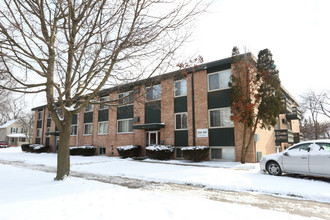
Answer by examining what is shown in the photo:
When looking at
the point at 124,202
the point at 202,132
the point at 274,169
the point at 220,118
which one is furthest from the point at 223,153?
the point at 124,202

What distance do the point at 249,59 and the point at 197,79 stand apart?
13.2 ft

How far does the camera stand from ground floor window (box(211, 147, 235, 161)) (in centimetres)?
1411

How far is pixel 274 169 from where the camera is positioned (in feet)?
29.6

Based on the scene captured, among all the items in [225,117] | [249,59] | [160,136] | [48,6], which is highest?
[249,59]

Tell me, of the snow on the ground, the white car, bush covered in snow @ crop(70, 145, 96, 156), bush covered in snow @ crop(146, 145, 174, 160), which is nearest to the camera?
the snow on the ground

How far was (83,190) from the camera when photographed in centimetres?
627

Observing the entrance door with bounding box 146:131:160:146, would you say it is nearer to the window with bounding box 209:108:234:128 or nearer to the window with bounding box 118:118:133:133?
the window with bounding box 118:118:133:133

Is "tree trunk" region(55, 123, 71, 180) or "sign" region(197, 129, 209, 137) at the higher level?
"sign" region(197, 129, 209, 137)

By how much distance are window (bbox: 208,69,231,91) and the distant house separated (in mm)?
56803

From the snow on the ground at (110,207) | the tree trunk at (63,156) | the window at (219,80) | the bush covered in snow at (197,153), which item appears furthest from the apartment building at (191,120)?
the snow on the ground at (110,207)

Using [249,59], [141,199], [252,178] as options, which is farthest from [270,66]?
[141,199]

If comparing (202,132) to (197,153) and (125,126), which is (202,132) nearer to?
(197,153)

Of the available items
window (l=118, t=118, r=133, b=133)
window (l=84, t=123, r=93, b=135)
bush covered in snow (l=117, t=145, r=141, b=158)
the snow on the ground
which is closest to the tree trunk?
the snow on the ground

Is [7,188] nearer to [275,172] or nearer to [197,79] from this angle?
[275,172]
